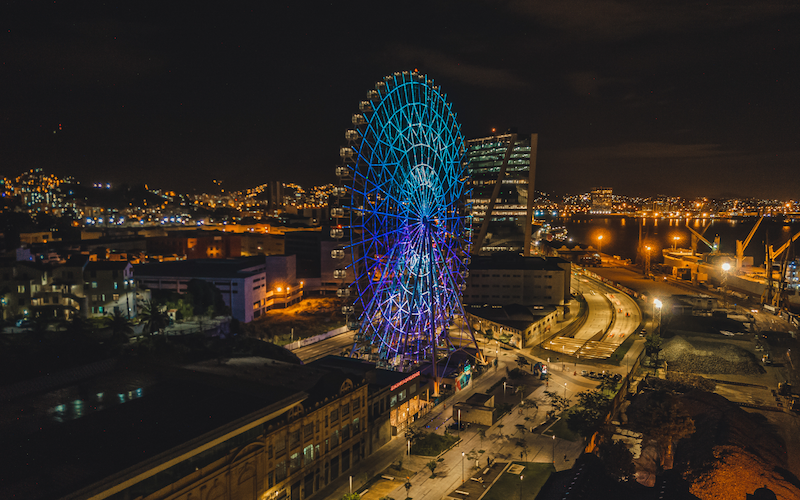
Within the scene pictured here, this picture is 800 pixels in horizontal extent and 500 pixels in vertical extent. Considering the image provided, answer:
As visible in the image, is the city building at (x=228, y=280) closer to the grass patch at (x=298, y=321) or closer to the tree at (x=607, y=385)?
the grass patch at (x=298, y=321)

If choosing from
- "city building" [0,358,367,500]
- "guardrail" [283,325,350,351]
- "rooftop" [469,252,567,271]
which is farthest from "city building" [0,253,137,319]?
"rooftop" [469,252,567,271]

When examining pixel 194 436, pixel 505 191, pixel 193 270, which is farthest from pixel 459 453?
pixel 505 191

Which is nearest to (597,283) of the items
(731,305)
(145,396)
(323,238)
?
(731,305)

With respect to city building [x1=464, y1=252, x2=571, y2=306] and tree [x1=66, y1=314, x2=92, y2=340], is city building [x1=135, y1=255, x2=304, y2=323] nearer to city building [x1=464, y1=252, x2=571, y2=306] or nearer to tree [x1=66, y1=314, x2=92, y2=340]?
tree [x1=66, y1=314, x2=92, y2=340]

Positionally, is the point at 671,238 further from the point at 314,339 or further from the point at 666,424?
the point at 666,424

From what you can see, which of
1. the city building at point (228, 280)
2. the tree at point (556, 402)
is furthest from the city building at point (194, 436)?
the city building at point (228, 280)

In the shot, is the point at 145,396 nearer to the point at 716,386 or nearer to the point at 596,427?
the point at 596,427

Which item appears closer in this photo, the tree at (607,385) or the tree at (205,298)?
the tree at (607,385)
